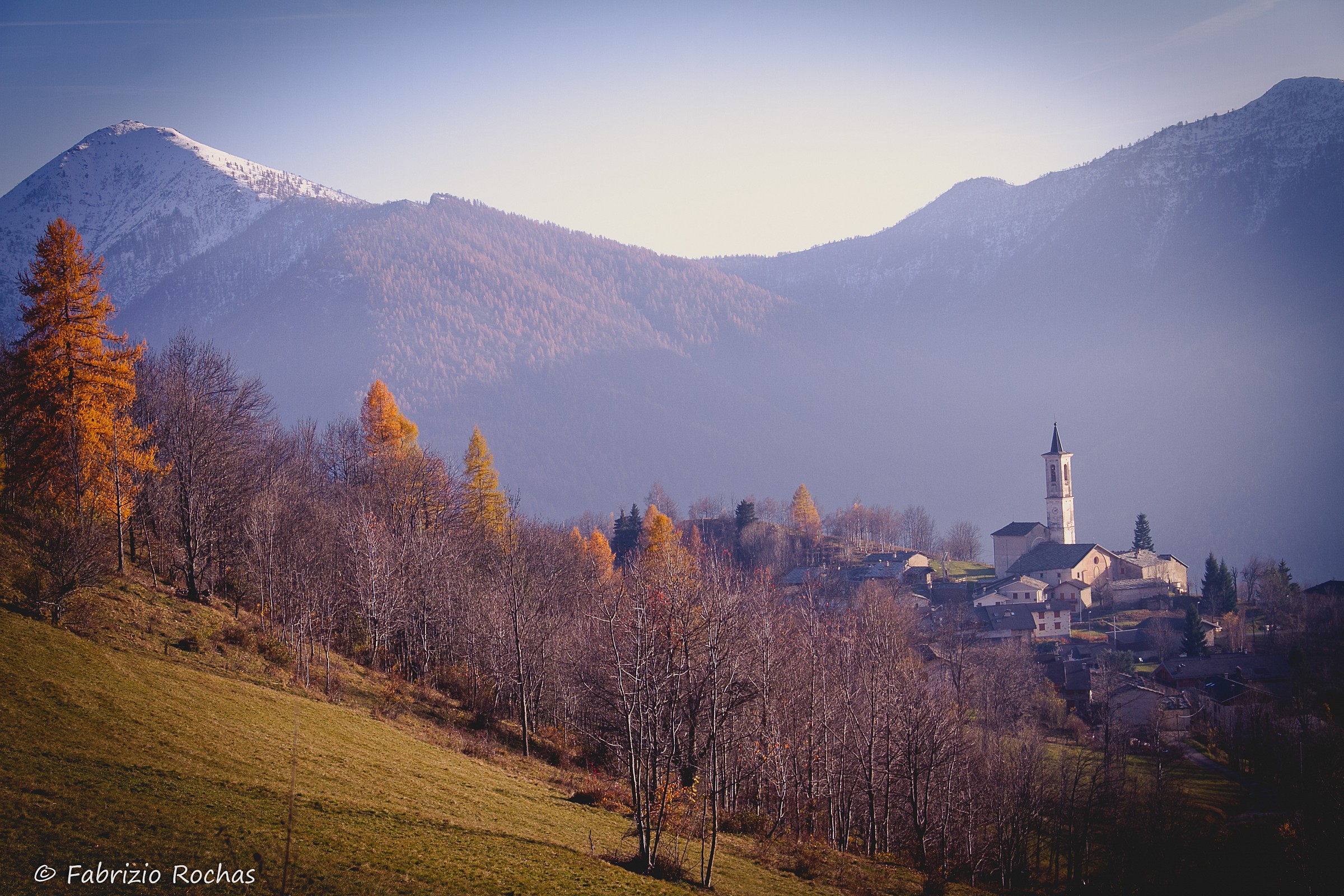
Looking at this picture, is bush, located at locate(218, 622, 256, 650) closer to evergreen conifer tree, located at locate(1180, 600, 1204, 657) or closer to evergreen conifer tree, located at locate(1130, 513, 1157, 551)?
evergreen conifer tree, located at locate(1180, 600, 1204, 657)

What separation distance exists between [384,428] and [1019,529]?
103610 mm

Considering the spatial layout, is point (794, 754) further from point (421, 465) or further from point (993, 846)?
point (421, 465)

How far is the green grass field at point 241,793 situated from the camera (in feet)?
41.0

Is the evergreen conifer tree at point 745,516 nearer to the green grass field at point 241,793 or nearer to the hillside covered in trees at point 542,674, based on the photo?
the hillside covered in trees at point 542,674

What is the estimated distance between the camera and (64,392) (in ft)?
97.1

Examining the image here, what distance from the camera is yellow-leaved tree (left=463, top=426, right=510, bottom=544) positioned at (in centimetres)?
6000

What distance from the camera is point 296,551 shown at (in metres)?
37.4

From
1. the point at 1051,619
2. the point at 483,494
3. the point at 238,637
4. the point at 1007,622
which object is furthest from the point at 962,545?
the point at 238,637

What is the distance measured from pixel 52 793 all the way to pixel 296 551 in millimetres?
25743

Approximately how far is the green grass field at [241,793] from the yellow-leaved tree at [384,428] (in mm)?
31506

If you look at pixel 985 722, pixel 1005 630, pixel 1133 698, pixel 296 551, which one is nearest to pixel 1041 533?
pixel 1005 630

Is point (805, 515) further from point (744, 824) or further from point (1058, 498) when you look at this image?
point (744, 824)

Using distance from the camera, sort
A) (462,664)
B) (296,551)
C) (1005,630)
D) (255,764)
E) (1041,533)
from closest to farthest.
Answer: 1. (255,764)
2. (296,551)
3. (462,664)
4. (1005,630)
5. (1041,533)

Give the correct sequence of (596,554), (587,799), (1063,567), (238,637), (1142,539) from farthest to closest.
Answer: (1142,539) → (1063,567) → (596,554) → (238,637) → (587,799)
